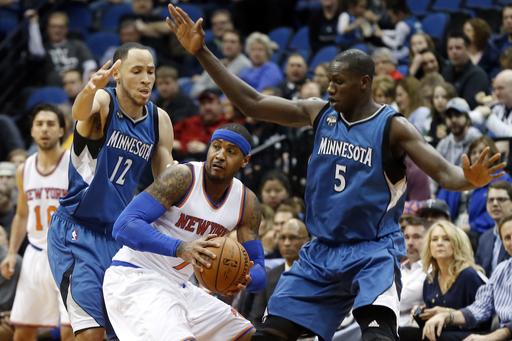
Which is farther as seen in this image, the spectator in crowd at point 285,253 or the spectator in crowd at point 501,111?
the spectator in crowd at point 501,111

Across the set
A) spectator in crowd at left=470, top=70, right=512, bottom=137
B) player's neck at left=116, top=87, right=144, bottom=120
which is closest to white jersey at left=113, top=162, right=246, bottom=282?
player's neck at left=116, top=87, right=144, bottom=120

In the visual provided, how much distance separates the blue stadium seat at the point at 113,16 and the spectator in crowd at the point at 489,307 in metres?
9.23

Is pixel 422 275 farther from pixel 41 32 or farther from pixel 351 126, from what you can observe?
pixel 41 32

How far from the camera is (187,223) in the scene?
6.43 m

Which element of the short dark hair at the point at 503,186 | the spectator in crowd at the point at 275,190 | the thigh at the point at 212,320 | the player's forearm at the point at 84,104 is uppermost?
the player's forearm at the point at 84,104

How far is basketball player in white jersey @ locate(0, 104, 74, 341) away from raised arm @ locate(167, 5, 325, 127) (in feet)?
8.68

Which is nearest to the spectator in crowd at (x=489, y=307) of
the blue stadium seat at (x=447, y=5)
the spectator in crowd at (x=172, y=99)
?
the spectator in crowd at (x=172, y=99)

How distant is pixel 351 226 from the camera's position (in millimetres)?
6254

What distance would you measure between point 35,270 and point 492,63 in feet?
19.2

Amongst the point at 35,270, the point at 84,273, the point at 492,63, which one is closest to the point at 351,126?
the point at 84,273

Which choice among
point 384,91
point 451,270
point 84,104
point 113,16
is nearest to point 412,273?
point 451,270

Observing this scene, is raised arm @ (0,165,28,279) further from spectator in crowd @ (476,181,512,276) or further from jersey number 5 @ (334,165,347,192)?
spectator in crowd @ (476,181,512,276)

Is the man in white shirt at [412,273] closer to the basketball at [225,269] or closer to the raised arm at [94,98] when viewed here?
the basketball at [225,269]

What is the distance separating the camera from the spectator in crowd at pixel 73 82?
13.5m
